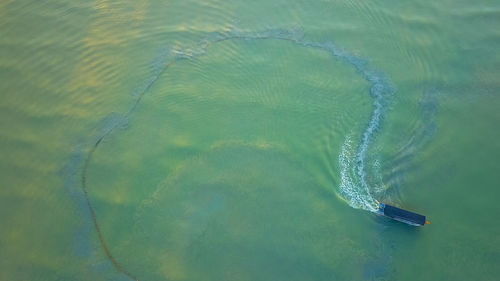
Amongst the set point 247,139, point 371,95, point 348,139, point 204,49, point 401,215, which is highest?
point 204,49

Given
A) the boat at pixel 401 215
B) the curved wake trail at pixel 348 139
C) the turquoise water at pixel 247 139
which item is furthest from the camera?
the curved wake trail at pixel 348 139

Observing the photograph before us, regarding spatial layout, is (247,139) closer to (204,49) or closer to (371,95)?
(204,49)

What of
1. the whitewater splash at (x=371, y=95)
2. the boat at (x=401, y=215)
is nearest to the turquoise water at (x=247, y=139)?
the whitewater splash at (x=371, y=95)

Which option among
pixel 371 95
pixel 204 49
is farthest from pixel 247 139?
pixel 371 95

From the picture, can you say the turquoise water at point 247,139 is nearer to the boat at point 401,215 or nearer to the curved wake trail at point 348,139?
the curved wake trail at point 348,139

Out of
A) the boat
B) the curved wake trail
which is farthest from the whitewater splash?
the boat

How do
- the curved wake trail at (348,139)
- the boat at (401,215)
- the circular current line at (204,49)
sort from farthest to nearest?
the curved wake trail at (348,139)
the circular current line at (204,49)
the boat at (401,215)
